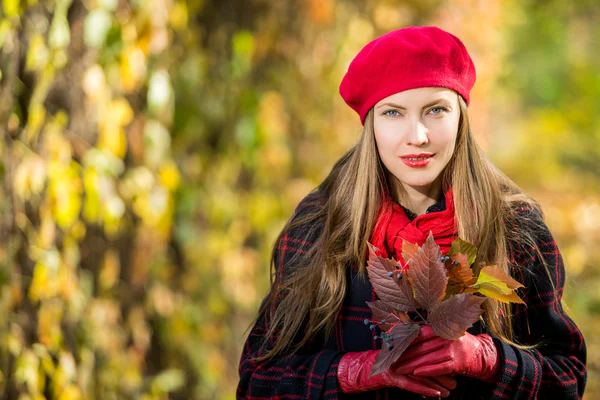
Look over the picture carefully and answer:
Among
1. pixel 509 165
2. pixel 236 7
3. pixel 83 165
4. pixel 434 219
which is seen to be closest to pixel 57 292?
pixel 83 165

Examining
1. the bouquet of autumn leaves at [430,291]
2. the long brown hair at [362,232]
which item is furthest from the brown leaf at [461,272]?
the long brown hair at [362,232]

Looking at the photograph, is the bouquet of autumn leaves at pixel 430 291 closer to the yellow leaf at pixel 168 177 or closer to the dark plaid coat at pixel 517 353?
the dark plaid coat at pixel 517 353

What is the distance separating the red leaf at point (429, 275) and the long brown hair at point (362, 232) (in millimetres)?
244

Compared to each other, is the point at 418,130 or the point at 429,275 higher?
the point at 418,130

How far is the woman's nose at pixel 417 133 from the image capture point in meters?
1.65

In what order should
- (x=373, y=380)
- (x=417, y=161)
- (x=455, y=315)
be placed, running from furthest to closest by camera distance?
1. (x=417, y=161)
2. (x=373, y=380)
3. (x=455, y=315)

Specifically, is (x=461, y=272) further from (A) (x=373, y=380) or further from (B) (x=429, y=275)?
(A) (x=373, y=380)

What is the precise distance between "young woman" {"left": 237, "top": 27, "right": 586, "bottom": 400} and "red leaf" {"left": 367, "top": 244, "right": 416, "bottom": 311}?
15 cm

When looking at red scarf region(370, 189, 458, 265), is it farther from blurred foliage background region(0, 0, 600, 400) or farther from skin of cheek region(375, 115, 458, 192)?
blurred foliage background region(0, 0, 600, 400)

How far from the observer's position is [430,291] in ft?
4.80

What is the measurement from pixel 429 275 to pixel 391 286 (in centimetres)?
9

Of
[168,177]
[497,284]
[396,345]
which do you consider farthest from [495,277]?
[168,177]

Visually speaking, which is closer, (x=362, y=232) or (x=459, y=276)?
(x=459, y=276)

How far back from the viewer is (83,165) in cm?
266
